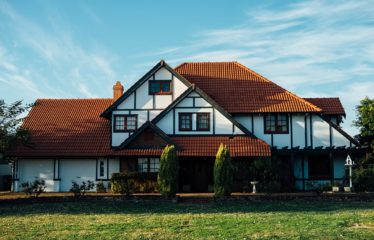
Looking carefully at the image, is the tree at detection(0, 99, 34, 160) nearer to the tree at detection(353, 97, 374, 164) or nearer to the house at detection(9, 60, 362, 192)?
the house at detection(9, 60, 362, 192)

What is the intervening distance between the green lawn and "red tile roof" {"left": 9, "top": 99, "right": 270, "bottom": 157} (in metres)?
6.27

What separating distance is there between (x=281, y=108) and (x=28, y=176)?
16942mm

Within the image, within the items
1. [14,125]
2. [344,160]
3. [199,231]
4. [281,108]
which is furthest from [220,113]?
[199,231]

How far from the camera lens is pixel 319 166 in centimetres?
3183

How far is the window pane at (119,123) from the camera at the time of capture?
3145 centimetres

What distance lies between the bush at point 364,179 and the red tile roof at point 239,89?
16.8ft

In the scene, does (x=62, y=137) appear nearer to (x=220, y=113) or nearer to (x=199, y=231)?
(x=220, y=113)

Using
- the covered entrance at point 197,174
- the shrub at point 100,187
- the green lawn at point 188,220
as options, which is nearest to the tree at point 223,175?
the green lawn at point 188,220

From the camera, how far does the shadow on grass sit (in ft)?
67.3

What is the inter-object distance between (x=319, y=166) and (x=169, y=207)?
13.6 m

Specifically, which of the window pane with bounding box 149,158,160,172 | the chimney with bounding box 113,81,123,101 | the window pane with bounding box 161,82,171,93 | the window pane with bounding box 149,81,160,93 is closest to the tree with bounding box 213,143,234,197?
the window pane with bounding box 149,158,160,172

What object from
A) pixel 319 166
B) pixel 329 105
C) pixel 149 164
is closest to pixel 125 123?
pixel 149 164

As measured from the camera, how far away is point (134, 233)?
14453mm

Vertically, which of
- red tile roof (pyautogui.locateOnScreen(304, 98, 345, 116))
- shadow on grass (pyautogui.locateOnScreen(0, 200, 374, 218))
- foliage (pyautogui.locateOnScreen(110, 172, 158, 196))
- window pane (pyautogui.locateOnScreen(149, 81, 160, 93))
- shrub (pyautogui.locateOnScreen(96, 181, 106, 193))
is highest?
window pane (pyautogui.locateOnScreen(149, 81, 160, 93))
